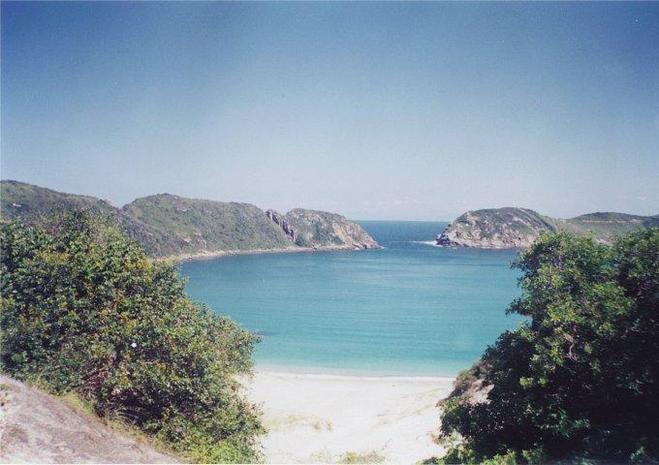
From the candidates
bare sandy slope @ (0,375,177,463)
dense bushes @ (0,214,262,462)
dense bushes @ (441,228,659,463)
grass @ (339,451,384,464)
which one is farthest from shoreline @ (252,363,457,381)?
bare sandy slope @ (0,375,177,463)

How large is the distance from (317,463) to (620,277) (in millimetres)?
18231

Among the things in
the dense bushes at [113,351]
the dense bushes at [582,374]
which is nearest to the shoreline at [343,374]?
the dense bushes at [582,374]

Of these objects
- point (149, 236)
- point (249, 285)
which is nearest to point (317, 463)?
point (249, 285)

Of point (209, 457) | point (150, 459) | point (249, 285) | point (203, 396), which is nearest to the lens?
point (150, 459)

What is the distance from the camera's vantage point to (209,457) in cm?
1355

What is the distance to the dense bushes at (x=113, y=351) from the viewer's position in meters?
14.0

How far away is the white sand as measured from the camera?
25.3 meters

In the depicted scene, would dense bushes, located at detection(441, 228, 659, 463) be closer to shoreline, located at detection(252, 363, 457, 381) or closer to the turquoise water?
shoreline, located at detection(252, 363, 457, 381)

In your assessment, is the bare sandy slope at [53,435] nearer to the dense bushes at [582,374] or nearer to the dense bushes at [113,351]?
the dense bushes at [113,351]

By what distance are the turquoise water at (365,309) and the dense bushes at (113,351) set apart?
123ft

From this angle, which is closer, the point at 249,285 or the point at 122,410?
the point at 122,410

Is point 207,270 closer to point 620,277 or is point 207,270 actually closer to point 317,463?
point 317,463

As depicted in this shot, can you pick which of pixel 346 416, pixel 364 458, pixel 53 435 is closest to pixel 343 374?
pixel 346 416

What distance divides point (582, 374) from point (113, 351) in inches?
677
